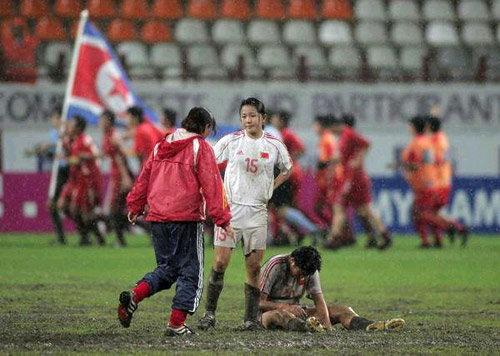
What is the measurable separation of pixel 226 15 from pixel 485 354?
20.9 meters

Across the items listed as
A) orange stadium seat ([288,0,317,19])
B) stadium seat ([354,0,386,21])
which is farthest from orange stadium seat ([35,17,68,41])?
stadium seat ([354,0,386,21])

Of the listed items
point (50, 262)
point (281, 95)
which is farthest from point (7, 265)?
point (281, 95)

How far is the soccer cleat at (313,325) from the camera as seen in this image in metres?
→ 9.09

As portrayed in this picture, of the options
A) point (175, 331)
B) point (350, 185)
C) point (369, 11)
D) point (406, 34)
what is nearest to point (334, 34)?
point (369, 11)

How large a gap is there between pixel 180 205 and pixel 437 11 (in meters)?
21.6

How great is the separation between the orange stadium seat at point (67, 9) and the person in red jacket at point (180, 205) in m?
19.5

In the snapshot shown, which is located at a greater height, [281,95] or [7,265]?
[281,95]

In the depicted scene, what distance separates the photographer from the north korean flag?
73.4 feet

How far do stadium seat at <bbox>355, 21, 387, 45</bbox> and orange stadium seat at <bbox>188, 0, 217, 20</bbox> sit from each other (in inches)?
135

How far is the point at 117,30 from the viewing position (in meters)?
27.7

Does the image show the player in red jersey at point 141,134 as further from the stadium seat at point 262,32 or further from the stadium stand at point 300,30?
the stadium seat at point 262,32

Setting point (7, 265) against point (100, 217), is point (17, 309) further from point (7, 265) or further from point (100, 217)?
point (100, 217)

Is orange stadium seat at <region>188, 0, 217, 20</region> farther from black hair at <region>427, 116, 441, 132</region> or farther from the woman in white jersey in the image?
the woman in white jersey

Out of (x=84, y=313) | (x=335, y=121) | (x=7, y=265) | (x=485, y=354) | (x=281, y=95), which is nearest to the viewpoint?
(x=485, y=354)
